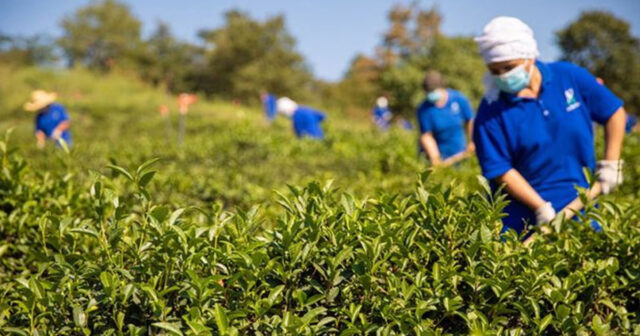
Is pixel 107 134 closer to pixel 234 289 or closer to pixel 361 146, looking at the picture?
pixel 361 146

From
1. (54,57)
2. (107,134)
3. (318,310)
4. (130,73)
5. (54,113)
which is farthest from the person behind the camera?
(130,73)

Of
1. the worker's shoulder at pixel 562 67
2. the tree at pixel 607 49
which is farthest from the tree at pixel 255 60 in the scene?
the worker's shoulder at pixel 562 67

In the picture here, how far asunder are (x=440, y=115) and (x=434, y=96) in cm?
26

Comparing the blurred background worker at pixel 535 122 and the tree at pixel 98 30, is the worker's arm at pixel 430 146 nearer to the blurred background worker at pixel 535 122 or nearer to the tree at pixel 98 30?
the blurred background worker at pixel 535 122

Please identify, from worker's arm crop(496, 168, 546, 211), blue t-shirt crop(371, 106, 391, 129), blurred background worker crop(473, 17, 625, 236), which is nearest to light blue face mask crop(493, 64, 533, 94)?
blurred background worker crop(473, 17, 625, 236)

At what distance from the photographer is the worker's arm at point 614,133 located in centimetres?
305

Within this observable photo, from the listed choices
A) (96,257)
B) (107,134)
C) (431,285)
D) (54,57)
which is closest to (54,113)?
(96,257)

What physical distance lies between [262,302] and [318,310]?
17 centimetres

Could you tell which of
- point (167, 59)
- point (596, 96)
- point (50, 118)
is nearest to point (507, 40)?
point (596, 96)

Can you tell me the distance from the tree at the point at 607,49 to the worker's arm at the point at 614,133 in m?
42.9

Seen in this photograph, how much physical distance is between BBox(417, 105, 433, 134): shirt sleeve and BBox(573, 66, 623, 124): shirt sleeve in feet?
11.6

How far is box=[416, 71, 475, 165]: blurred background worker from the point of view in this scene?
259 inches

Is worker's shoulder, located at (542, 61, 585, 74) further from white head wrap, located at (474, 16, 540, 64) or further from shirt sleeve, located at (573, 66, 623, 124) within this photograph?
white head wrap, located at (474, 16, 540, 64)

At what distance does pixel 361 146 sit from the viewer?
487 inches
